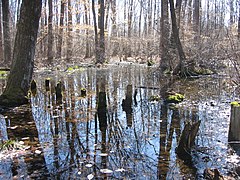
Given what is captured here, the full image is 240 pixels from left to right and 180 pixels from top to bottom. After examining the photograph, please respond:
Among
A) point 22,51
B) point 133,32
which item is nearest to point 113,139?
point 22,51

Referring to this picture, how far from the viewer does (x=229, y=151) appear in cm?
460

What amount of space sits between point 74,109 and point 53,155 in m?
3.37

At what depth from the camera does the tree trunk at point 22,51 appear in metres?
7.70

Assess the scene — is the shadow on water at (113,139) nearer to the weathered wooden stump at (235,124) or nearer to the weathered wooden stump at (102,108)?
the weathered wooden stump at (102,108)

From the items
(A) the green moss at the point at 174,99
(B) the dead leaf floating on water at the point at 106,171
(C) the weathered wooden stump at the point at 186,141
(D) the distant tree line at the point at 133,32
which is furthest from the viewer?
(D) the distant tree line at the point at 133,32

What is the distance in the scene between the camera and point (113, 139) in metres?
5.23

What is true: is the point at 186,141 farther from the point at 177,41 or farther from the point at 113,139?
the point at 177,41

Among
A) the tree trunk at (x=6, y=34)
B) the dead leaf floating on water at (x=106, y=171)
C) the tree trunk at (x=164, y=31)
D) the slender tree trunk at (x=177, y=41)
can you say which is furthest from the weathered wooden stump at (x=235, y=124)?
the tree trunk at (x=6, y=34)

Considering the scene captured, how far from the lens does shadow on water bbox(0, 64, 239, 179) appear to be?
3906 millimetres

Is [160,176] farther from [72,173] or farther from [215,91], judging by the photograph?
[215,91]

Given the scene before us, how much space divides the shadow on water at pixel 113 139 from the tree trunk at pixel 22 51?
2.08ft

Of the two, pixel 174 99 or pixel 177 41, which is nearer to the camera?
pixel 174 99

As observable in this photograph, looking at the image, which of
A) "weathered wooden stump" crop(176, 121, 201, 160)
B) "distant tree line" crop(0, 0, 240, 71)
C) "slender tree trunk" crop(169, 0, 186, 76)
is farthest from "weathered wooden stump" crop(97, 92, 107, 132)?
"slender tree trunk" crop(169, 0, 186, 76)

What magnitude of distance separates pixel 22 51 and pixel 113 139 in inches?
169
